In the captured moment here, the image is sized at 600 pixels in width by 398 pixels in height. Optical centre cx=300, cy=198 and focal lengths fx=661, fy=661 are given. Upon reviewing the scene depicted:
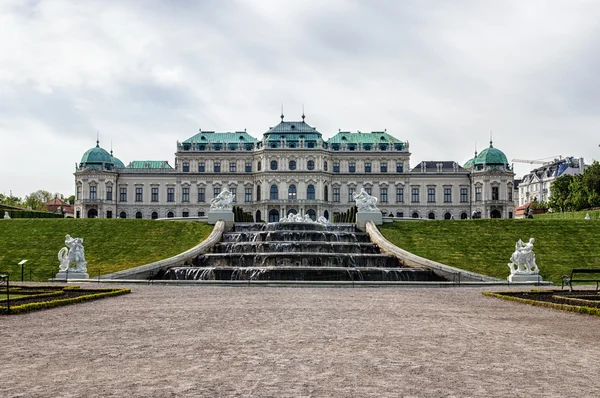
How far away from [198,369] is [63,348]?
2.97 meters

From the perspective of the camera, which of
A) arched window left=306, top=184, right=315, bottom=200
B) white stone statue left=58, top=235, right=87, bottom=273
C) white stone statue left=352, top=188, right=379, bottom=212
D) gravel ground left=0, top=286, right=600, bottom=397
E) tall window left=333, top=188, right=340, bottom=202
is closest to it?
gravel ground left=0, top=286, right=600, bottom=397

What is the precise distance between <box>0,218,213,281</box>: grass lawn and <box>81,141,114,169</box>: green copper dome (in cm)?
5436

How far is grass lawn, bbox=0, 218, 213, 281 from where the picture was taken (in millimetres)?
34031

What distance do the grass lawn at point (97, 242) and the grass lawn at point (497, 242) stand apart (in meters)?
13.8

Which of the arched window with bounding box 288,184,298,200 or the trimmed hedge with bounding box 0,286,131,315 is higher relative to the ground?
Result: the arched window with bounding box 288,184,298,200

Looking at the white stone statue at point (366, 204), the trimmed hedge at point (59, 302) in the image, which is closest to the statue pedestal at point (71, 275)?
the trimmed hedge at point (59, 302)

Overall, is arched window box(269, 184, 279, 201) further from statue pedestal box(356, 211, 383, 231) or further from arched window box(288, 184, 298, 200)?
statue pedestal box(356, 211, 383, 231)

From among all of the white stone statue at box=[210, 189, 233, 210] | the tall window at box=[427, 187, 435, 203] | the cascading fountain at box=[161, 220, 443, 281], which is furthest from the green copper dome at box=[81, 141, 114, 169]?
the cascading fountain at box=[161, 220, 443, 281]

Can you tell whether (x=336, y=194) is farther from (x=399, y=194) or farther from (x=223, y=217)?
(x=223, y=217)

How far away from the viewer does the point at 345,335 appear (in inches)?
484

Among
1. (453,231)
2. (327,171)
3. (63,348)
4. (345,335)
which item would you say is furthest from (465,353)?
(327,171)

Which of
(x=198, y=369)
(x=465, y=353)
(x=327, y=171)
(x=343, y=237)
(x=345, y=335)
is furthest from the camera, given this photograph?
(x=327, y=171)

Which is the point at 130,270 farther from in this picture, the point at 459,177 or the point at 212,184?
the point at 459,177

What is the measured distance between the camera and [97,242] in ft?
132
